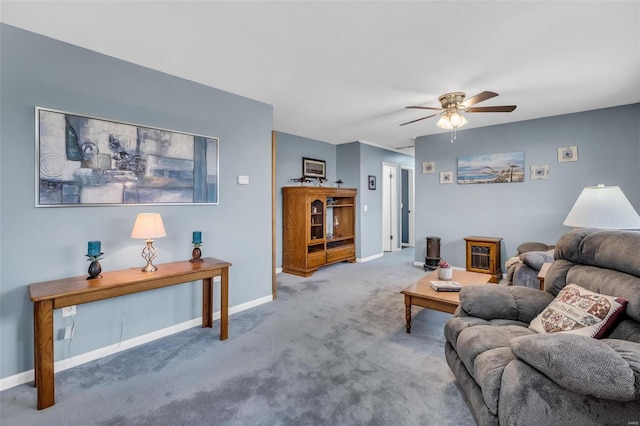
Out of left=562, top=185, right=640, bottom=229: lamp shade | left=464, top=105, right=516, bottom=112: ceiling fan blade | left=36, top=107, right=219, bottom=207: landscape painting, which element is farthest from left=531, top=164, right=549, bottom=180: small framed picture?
left=36, top=107, right=219, bottom=207: landscape painting

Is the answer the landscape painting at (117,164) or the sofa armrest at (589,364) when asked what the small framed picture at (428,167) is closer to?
the landscape painting at (117,164)

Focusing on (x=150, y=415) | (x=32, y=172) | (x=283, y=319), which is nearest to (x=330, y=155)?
(x=283, y=319)

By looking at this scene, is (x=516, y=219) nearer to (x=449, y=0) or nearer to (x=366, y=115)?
(x=366, y=115)

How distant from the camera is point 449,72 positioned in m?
2.72

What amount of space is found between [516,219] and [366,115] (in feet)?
9.66

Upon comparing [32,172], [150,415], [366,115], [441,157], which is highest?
[366,115]

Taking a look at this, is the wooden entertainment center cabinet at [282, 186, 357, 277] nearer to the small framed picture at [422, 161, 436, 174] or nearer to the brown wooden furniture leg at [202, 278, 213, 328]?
the small framed picture at [422, 161, 436, 174]

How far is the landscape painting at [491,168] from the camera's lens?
452 cm

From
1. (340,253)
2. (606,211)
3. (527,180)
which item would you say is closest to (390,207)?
(340,253)

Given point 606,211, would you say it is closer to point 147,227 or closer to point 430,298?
point 430,298

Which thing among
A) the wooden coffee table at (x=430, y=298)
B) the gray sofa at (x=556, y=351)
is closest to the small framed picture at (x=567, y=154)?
the wooden coffee table at (x=430, y=298)

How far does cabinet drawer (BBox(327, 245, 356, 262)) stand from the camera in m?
5.35

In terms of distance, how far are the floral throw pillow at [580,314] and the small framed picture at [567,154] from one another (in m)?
3.37

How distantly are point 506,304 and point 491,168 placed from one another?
138 inches
